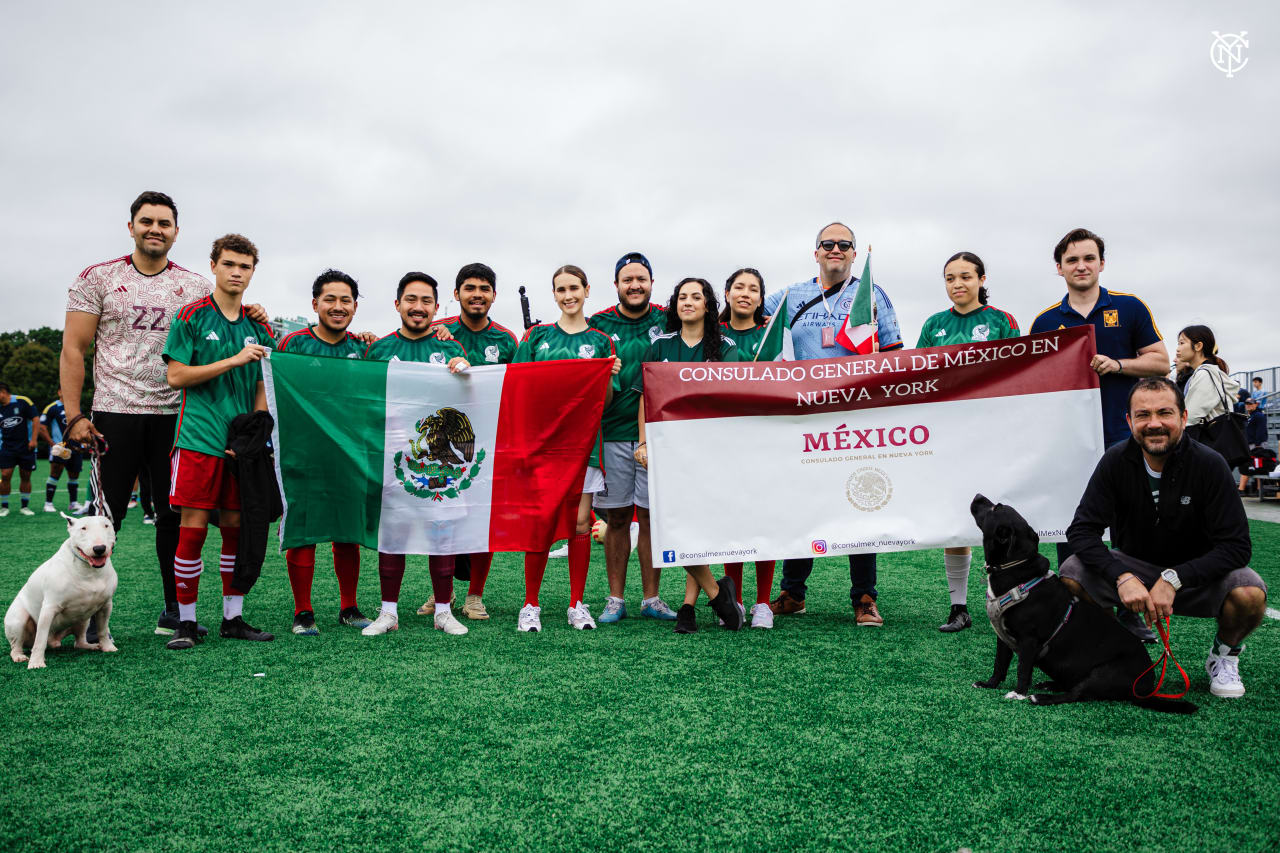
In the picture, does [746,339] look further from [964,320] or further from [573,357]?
[964,320]

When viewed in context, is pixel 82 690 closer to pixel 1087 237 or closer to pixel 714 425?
pixel 714 425

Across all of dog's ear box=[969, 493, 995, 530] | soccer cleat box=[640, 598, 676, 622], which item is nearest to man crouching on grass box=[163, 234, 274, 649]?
soccer cleat box=[640, 598, 676, 622]

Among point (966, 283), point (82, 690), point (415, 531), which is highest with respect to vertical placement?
point (966, 283)

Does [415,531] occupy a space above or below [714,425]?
below

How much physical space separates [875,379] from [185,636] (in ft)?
13.3

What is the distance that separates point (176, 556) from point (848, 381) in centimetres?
385

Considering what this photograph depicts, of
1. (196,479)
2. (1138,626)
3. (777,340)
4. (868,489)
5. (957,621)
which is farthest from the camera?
(777,340)

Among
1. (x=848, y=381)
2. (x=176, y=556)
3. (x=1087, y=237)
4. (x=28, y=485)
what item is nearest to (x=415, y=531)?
(x=176, y=556)

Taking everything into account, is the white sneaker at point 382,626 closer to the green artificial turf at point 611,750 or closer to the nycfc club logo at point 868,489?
the green artificial turf at point 611,750

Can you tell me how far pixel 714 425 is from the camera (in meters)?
4.49

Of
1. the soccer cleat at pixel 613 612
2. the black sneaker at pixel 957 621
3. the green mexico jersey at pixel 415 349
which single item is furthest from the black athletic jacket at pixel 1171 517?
the green mexico jersey at pixel 415 349

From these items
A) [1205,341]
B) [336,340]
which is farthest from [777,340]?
[1205,341]

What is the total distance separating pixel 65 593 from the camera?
149 inches

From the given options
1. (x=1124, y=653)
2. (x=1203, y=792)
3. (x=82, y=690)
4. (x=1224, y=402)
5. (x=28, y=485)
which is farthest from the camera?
(x=28, y=485)
